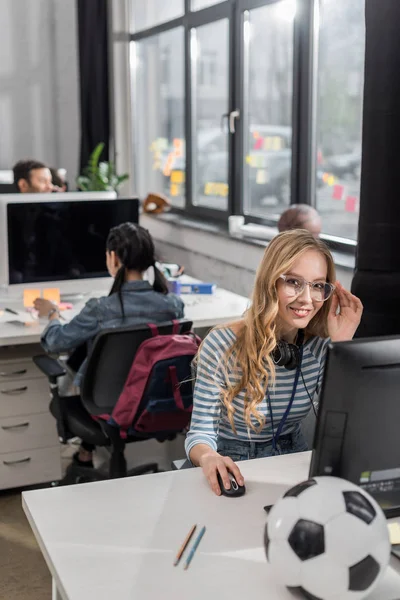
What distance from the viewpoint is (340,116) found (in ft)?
13.2

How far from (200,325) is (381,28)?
1.34 m

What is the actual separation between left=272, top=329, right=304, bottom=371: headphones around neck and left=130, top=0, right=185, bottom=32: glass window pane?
4143 millimetres

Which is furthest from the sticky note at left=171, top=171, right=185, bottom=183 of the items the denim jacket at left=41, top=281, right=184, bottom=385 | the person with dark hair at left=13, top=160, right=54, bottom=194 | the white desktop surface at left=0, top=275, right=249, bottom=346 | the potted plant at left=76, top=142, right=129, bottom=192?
the denim jacket at left=41, top=281, right=184, bottom=385

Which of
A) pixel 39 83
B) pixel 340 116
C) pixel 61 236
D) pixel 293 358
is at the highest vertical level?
pixel 39 83

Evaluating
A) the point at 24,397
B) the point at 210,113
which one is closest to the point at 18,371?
the point at 24,397

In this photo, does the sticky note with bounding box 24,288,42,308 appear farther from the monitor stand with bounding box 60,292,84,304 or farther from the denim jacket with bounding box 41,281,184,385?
the denim jacket with bounding box 41,281,184,385

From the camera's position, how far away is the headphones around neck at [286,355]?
1.87 metres

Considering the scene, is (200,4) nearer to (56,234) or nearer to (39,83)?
(39,83)

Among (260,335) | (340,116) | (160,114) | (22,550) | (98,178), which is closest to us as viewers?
(260,335)

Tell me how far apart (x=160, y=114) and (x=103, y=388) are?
12.7 ft

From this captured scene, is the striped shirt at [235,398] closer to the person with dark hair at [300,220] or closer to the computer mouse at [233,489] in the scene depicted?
the computer mouse at [233,489]

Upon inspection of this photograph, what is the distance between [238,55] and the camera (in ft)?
15.6

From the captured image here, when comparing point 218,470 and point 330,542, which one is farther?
point 218,470

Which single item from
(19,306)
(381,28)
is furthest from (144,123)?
(381,28)
